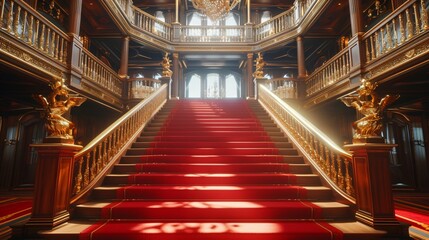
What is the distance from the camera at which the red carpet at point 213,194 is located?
8.91 feet

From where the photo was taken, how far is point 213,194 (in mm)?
3561

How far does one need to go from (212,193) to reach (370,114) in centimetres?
226

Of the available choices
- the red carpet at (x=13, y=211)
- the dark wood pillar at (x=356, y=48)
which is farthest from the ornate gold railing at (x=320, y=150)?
the red carpet at (x=13, y=211)

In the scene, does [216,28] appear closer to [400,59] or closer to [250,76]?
[250,76]

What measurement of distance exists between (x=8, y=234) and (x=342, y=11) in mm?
10554

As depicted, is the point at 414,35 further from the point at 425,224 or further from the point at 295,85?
the point at 295,85

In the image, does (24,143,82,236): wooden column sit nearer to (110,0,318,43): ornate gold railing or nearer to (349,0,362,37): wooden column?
(349,0,362,37): wooden column

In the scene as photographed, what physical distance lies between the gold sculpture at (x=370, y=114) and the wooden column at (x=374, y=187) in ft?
0.40

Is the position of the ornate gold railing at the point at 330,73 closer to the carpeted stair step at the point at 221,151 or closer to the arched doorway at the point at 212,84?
the carpeted stair step at the point at 221,151

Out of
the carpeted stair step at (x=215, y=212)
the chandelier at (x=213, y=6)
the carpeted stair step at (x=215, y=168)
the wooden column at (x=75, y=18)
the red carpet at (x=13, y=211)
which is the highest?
the chandelier at (x=213, y=6)

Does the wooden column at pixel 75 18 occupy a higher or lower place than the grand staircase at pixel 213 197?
higher

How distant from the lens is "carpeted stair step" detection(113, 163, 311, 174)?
427 centimetres

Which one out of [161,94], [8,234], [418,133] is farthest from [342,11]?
[8,234]

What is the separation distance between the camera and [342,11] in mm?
9047
